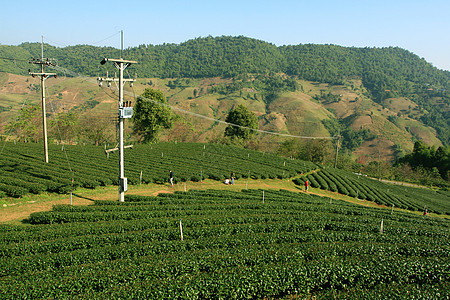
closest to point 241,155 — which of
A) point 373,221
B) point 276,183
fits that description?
point 276,183

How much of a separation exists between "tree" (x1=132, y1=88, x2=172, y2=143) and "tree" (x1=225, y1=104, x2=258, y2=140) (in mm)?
20435

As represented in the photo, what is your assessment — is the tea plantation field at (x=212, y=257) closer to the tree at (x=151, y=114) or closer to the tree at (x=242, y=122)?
the tree at (x=151, y=114)

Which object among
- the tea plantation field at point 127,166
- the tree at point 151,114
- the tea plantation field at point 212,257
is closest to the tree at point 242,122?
the tree at point 151,114

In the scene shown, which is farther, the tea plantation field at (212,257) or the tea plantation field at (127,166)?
the tea plantation field at (127,166)

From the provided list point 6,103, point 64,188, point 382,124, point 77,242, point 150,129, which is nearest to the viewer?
point 77,242

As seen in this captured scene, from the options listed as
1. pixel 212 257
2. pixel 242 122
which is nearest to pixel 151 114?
pixel 242 122

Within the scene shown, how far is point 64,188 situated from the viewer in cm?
2712

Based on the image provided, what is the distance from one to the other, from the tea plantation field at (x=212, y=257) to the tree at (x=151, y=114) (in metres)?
45.4

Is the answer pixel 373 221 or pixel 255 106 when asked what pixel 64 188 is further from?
pixel 255 106

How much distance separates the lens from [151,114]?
6481 cm

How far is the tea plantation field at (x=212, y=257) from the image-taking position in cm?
1139

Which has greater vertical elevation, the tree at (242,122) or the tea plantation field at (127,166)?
the tree at (242,122)

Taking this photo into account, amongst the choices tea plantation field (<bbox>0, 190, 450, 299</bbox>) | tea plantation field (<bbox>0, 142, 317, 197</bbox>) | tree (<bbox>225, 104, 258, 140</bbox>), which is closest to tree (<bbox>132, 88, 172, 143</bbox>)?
tea plantation field (<bbox>0, 142, 317, 197</bbox>)

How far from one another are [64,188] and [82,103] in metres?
148
